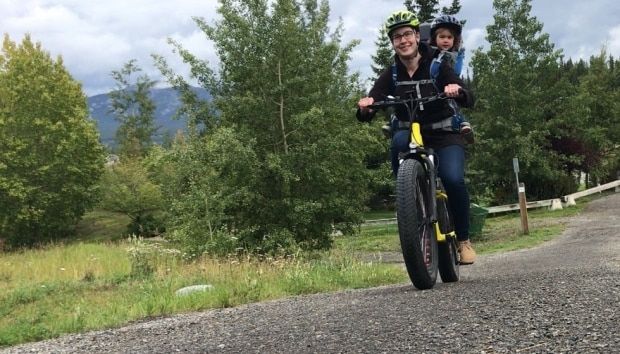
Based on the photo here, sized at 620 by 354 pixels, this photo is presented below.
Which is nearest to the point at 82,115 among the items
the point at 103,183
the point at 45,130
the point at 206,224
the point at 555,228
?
the point at 45,130

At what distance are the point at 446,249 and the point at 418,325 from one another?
2005 mm

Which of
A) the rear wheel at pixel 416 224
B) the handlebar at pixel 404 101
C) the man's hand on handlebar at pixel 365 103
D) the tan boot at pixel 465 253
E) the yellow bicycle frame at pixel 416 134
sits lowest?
the tan boot at pixel 465 253

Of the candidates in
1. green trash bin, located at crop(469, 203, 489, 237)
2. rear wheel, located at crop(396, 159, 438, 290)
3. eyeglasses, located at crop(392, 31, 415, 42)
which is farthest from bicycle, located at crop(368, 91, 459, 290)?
green trash bin, located at crop(469, 203, 489, 237)

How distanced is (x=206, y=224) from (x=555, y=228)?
12951 millimetres

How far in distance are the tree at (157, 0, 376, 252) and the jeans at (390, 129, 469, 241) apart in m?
8.78

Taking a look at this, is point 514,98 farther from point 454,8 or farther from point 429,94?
point 429,94

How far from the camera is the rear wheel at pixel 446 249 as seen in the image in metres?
5.27

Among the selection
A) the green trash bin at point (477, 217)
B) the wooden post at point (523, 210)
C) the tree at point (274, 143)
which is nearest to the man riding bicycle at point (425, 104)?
the tree at point (274, 143)

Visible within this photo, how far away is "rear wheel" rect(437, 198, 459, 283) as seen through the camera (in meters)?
5.27

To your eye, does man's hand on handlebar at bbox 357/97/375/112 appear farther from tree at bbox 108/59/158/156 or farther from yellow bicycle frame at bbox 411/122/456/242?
tree at bbox 108/59/158/156

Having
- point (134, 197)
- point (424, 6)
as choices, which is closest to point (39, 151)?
point (134, 197)

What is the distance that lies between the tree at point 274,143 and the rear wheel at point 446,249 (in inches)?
338

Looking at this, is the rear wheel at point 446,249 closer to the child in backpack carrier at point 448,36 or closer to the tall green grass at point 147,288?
the child in backpack carrier at point 448,36

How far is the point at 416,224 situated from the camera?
15.3ft
